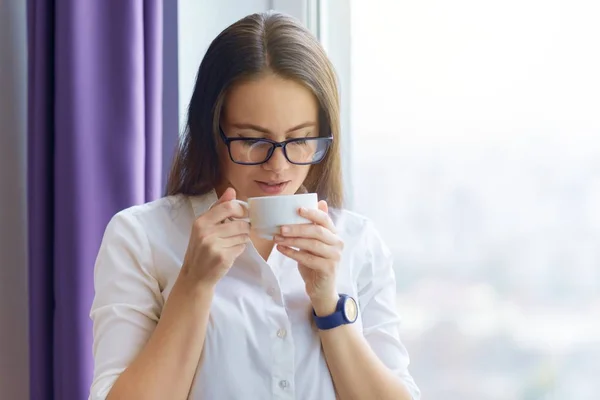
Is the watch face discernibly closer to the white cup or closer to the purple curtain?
the white cup

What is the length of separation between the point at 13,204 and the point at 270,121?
90 cm

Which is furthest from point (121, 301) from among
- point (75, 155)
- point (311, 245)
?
point (75, 155)

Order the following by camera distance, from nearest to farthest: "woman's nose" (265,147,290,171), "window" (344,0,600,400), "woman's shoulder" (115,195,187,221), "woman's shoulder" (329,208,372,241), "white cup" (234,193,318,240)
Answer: "white cup" (234,193,318,240) < "woman's nose" (265,147,290,171) < "woman's shoulder" (115,195,187,221) < "woman's shoulder" (329,208,372,241) < "window" (344,0,600,400)

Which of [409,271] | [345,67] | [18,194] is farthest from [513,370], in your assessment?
[18,194]

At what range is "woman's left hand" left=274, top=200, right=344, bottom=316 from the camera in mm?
1332

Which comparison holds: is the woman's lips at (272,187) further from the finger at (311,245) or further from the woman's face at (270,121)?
the finger at (311,245)

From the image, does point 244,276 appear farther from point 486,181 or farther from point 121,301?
point 486,181

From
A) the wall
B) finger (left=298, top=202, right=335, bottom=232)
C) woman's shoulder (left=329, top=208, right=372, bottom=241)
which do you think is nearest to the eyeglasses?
finger (left=298, top=202, right=335, bottom=232)

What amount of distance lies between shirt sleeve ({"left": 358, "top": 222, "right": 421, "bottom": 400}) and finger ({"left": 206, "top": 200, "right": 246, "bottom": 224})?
0.36 m

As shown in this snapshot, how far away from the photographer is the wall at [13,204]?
1955 millimetres

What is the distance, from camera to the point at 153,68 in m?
1.95

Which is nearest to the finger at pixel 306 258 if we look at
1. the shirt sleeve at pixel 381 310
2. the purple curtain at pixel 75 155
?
the shirt sleeve at pixel 381 310

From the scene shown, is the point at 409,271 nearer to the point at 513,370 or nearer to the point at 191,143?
the point at 513,370

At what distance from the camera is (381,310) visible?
62.1 inches
